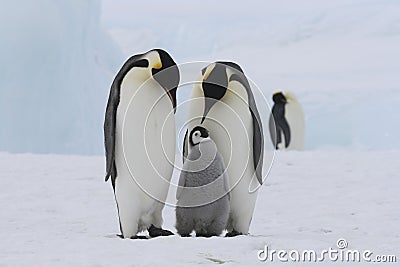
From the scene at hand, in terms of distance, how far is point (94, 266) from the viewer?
286 cm

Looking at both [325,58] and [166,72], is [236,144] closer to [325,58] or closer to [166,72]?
[166,72]

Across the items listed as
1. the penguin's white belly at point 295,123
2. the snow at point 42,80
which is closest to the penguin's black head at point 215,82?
the penguin's white belly at point 295,123

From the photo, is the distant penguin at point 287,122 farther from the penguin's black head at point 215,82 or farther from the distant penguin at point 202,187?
the distant penguin at point 202,187

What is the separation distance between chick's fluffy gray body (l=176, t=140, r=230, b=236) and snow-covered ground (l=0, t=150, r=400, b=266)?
0.19 metres

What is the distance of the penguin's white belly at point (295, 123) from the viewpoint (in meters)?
11.3

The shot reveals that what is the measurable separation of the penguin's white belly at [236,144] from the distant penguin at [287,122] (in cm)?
716

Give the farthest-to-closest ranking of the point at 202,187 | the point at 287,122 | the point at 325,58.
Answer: the point at 325,58 → the point at 287,122 → the point at 202,187

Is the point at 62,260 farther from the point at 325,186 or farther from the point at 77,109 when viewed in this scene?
the point at 77,109

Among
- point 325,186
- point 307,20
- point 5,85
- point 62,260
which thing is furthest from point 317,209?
point 307,20

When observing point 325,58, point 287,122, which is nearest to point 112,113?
point 287,122

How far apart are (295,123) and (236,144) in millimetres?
7634

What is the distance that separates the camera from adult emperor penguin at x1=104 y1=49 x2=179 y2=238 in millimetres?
3678

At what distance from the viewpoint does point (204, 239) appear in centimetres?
332

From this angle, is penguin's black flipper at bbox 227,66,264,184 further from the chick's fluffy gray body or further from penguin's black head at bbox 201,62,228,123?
the chick's fluffy gray body
